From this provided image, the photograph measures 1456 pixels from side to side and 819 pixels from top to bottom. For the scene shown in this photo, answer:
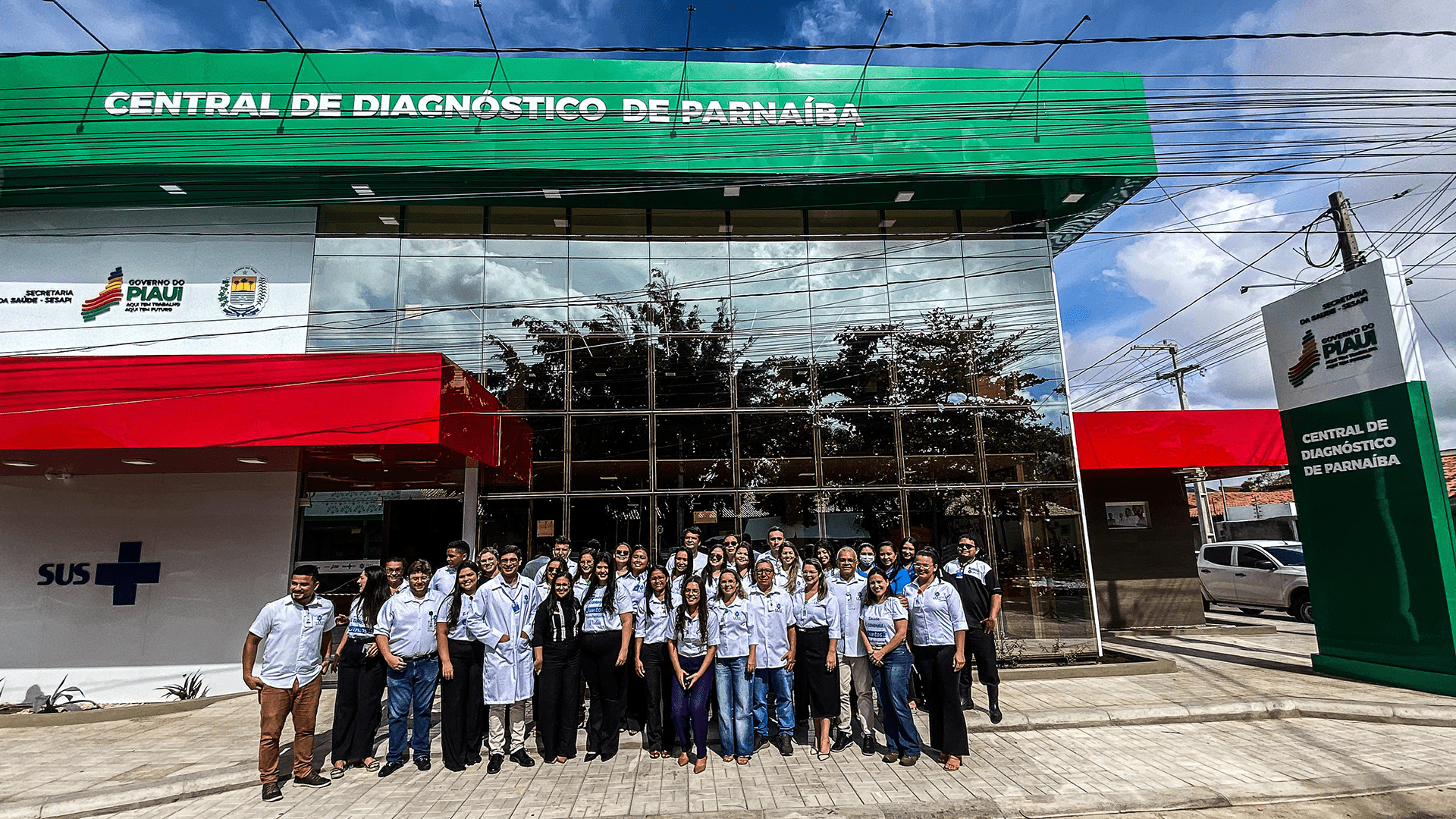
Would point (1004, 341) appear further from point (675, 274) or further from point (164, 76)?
point (164, 76)

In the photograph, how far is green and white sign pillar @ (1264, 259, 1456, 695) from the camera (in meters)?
8.30

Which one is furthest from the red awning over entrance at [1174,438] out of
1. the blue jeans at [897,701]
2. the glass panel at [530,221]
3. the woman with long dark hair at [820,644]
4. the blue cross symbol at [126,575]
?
the blue cross symbol at [126,575]

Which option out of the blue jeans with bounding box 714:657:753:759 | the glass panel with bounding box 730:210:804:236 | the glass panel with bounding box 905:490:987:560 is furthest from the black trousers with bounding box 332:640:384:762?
the glass panel with bounding box 730:210:804:236

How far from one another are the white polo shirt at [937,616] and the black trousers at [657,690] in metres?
2.26

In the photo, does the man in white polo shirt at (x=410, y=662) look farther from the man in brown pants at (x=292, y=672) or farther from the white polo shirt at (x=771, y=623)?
the white polo shirt at (x=771, y=623)

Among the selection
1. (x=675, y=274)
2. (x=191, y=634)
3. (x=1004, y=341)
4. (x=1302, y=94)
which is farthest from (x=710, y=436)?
(x=1302, y=94)

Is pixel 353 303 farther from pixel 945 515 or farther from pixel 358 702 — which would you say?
pixel 945 515

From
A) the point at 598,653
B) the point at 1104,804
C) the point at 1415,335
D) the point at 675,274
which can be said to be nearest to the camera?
the point at 1104,804

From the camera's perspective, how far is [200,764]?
267 inches

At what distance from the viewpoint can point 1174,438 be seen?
11766mm

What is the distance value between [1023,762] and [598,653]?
152 inches

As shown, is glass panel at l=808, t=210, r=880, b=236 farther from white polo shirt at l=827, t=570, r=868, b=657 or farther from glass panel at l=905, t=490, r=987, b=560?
white polo shirt at l=827, t=570, r=868, b=657

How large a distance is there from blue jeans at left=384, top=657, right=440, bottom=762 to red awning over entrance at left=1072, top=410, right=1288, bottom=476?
10036 mm

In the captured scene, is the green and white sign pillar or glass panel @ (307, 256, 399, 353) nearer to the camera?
the green and white sign pillar
